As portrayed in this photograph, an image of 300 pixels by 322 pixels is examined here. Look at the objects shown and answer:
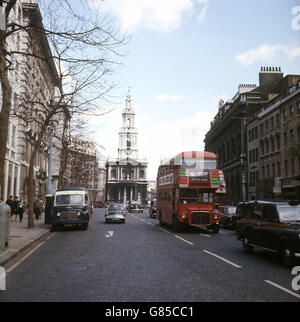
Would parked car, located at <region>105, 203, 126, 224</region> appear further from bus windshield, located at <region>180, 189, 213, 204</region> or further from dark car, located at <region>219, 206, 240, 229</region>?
bus windshield, located at <region>180, 189, 213, 204</region>

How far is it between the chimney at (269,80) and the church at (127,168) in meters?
100

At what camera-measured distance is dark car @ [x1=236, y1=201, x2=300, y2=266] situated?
9.89 m

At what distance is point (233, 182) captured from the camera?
62.4 metres

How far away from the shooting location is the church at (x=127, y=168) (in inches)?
6122

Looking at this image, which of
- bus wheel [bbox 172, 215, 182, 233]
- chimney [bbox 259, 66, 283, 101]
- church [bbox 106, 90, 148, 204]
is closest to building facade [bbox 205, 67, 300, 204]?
chimney [bbox 259, 66, 283, 101]

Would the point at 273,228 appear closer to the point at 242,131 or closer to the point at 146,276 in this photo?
the point at 146,276

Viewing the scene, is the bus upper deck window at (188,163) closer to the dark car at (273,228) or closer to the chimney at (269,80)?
the dark car at (273,228)

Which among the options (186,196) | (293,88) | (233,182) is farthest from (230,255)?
(233,182)

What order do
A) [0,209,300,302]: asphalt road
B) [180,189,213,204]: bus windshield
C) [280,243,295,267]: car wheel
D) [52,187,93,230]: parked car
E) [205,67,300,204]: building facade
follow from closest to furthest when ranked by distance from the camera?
[0,209,300,302]: asphalt road → [280,243,295,267]: car wheel → [180,189,213,204]: bus windshield → [52,187,93,230]: parked car → [205,67,300,204]: building facade

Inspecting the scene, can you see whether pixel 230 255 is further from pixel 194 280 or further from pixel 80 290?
pixel 80 290

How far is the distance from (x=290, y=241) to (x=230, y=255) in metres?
2.70

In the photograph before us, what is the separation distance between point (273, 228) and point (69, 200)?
15186 millimetres

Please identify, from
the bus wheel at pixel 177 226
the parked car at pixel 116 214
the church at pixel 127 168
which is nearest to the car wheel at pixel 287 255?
the bus wheel at pixel 177 226
